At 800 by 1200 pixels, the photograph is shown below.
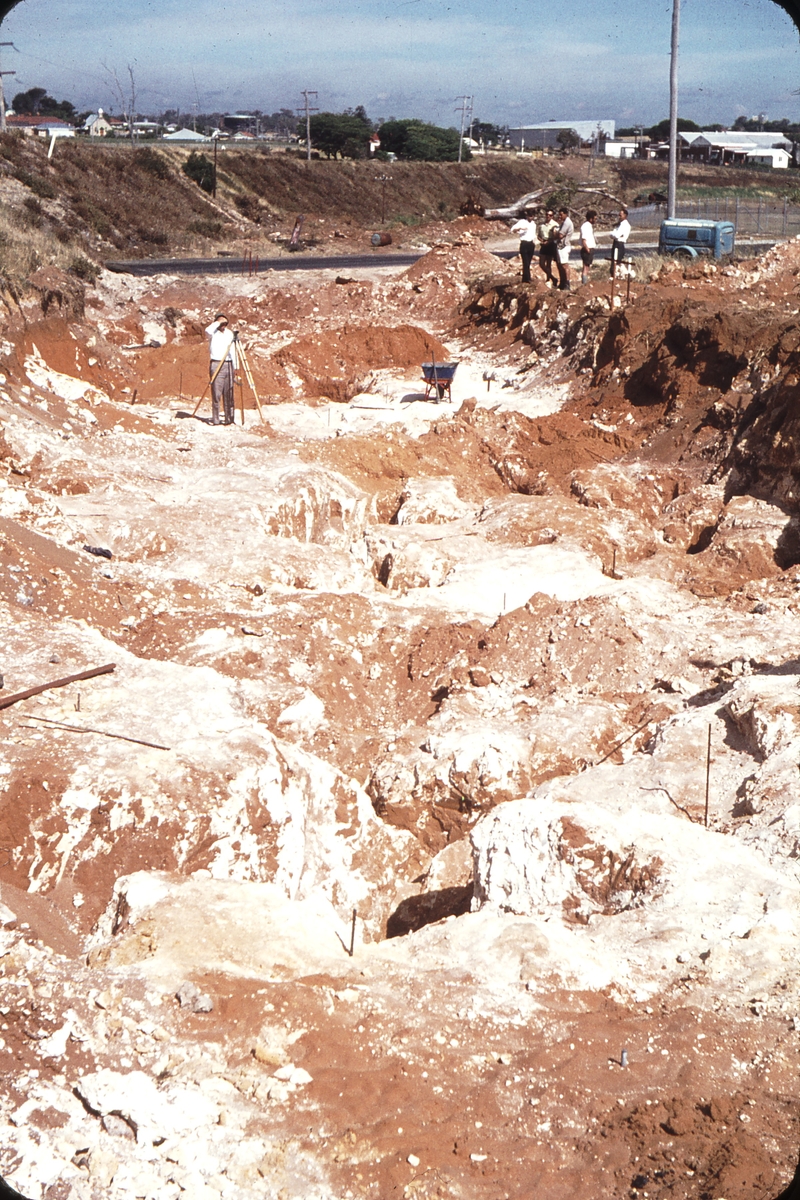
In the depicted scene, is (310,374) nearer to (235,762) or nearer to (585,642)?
(585,642)

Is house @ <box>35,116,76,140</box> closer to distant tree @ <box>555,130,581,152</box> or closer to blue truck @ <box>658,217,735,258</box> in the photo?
blue truck @ <box>658,217,735,258</box>

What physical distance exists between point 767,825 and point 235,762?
10.9ft

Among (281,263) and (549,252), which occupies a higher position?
(549,252)

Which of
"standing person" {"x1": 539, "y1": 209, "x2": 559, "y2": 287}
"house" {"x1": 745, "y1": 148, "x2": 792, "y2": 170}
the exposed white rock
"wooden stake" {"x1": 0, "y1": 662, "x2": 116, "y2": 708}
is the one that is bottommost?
the exposed white rock

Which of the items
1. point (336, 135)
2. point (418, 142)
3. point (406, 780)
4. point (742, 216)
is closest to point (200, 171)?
point (336, 135)

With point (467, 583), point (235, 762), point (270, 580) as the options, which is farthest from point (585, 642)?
point (235, 762)

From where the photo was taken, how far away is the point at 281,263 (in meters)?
35.5

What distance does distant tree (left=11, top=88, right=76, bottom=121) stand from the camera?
7750cm

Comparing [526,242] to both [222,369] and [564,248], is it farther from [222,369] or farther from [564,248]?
[222,369]

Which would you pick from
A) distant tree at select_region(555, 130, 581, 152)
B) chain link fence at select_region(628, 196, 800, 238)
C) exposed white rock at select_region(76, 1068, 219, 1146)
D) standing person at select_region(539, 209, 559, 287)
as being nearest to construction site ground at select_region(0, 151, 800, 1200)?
exposed white rock at select_region(76, 1068, 219, 1146)

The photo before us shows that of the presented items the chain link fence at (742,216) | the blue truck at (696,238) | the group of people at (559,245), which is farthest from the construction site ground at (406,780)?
the chain link fence at (742,216)

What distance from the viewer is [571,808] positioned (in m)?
6.12

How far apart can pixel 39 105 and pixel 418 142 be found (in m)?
31.0

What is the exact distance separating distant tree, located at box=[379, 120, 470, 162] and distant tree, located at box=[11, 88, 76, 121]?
24.5 metres
